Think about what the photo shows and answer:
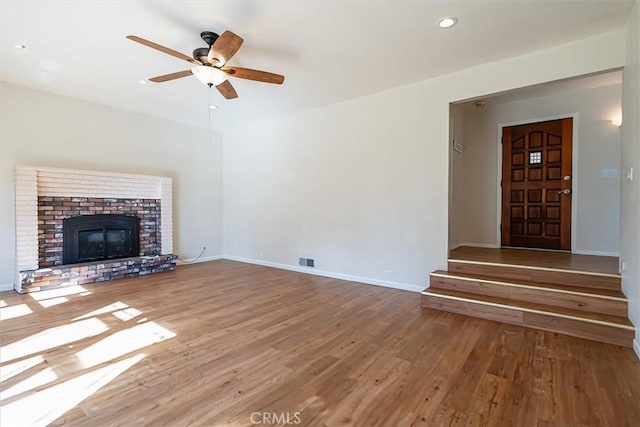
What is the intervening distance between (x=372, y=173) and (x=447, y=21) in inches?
86.7

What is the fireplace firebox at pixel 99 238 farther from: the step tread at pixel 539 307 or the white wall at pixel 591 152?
the white wall at pixel 591 152

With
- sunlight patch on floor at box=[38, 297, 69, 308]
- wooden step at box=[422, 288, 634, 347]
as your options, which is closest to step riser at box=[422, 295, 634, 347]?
wooden step at box=[422, 288, 634, 347]

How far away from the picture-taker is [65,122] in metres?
4.77

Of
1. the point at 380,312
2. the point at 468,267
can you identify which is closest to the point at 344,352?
the point at 380,312

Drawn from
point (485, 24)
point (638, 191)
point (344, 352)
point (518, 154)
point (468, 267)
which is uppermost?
point (485, 24)

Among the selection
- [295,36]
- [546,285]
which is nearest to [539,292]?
[546,285]

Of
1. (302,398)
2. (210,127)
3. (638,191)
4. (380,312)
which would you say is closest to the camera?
(302,398)

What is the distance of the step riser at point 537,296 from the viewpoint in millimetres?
2859

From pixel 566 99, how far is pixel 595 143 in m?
0.82

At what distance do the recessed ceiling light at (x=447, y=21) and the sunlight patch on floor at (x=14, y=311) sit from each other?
5.18 meters

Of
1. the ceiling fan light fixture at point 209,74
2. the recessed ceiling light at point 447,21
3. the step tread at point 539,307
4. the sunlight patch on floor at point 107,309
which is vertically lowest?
the sunlight patch on floor at point 107,309

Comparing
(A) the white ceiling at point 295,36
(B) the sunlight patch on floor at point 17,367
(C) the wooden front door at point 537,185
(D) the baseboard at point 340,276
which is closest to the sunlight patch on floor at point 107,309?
(B) the sunlight patch on floor at point 17,367

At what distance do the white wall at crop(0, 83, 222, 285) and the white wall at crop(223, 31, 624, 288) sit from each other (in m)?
0.99

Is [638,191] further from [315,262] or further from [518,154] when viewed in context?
[315,262]
